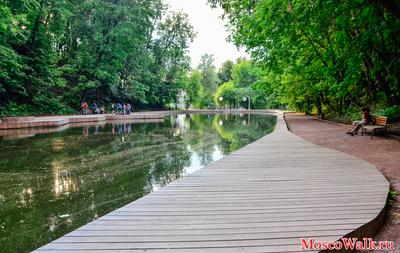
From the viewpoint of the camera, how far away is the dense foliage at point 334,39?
31.0 ft

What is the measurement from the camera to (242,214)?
339cm

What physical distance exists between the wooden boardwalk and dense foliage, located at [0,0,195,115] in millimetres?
16351

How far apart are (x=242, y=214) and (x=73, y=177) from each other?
15.2 ft

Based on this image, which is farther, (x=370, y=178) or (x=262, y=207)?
(x=370, y=178)

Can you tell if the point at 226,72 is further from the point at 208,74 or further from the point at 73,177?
the point at 73,177

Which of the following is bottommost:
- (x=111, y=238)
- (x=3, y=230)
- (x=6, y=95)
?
(x=3, y=230)

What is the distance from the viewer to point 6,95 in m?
23.1

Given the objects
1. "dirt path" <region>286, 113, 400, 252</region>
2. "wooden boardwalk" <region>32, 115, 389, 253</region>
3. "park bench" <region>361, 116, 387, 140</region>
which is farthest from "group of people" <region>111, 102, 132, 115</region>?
"wooden boardwalk" <region>32, 115, 389, 253</region>

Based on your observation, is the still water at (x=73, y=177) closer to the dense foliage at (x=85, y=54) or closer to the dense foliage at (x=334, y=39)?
the dense foliage at (x=334, y=39)

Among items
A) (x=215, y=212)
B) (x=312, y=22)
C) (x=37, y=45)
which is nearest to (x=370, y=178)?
(x=215, y=212)

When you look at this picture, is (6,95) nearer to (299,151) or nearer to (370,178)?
(299,151)

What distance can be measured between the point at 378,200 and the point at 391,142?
6.59 meters

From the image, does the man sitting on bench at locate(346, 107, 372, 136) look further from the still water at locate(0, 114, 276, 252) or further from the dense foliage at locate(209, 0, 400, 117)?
the still water at locate(0, 114, 276, 252)

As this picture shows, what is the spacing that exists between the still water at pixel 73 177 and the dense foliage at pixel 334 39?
4.89 meters
